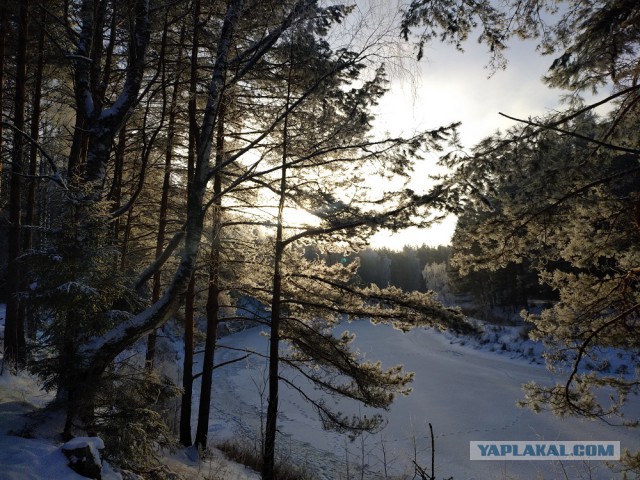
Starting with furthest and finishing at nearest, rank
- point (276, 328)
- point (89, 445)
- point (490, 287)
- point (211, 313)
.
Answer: point (490, 287)
point (211, 313)
point (276, 328)
point (89, 445)

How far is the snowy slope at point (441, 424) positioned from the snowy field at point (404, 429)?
29 mm

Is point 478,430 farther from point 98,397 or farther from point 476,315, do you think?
point 476,315

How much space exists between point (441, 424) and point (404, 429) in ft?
3.49

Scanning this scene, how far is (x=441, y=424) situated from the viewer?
34.0ft

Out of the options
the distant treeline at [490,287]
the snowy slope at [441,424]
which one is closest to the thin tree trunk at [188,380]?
the snowy slope at [441,424]

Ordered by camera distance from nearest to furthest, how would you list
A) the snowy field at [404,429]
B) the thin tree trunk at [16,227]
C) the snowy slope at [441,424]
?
the snowy field at [404,429] < the thin tree trunk at [16,227] < the snowy slope at [441,424]

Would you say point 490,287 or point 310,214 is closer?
point 310,214

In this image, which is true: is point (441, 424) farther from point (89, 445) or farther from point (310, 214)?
point (89, 445)

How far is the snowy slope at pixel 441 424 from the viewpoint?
794cm

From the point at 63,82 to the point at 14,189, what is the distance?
2.59 metres

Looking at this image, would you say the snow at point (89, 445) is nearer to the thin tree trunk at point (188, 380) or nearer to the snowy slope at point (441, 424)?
the snowy slope at point (441, 424)

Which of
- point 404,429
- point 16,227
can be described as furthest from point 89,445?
point 404,429

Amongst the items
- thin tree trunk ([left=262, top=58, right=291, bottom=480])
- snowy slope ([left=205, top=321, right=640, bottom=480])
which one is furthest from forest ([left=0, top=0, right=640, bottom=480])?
snowy slope ([left=205, top=321, right=640, bottom=480])

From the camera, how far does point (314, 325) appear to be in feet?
22.1
